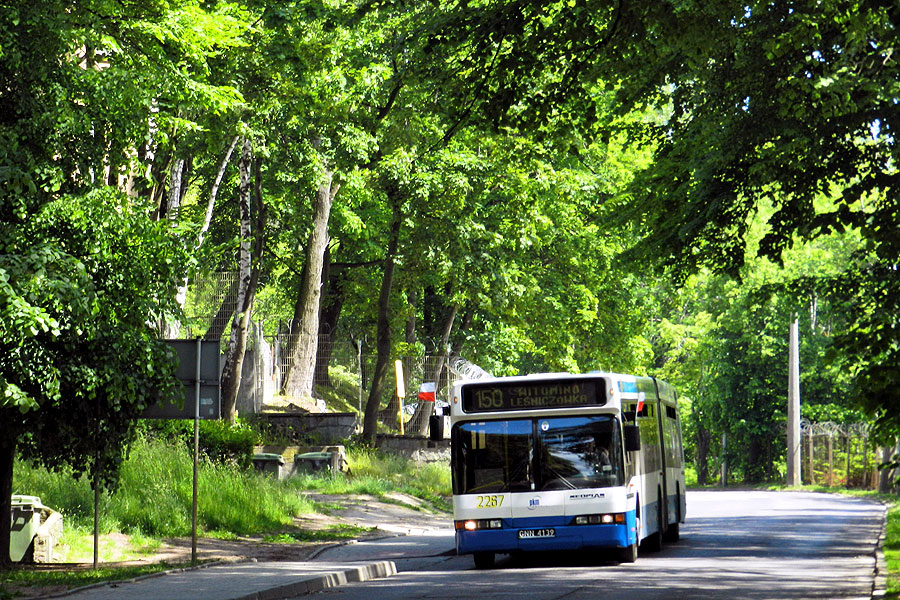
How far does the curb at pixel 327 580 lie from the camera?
13.4 meters

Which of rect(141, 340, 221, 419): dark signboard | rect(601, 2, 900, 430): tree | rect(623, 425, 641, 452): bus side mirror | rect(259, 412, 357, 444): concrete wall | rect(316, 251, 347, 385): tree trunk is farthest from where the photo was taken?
rect(316, 251, 347, 385): tree trunk

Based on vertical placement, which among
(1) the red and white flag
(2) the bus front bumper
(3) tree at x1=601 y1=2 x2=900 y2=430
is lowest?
(2) the bus front bumper

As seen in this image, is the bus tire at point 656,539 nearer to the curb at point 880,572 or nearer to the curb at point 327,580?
the curb at point 880,572

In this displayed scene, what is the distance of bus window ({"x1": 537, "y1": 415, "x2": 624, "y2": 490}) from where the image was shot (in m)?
17.3

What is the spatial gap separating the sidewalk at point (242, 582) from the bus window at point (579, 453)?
103 inches

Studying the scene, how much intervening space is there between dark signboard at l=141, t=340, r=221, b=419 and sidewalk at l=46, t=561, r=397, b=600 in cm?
203

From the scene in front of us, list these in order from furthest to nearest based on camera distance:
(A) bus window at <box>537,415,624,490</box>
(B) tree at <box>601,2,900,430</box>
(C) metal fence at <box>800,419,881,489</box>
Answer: (C) metal fence at <box>800,419,881,489</box> < (A) bus window at <box>537,415,624,490</box> < (B) tree at <box>601,2,900,430</box>

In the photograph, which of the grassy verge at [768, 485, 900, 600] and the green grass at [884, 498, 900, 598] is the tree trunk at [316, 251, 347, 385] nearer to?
the grassy verge at [768, 485, 900, 600]

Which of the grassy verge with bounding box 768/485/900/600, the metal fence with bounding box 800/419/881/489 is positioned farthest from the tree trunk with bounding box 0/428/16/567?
the metal fence with bounding box 800/419/881/489

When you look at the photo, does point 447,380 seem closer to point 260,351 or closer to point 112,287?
point 260,351

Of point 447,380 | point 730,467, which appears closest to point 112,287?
point 447,380

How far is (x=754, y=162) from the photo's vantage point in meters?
18.6

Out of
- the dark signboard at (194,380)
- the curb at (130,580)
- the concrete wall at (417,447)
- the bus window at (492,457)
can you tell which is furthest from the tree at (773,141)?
the concrete wall at (417,447)

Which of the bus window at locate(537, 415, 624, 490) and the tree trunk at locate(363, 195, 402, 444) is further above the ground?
the tree trunk at locate(363, 195, 402, 444)
